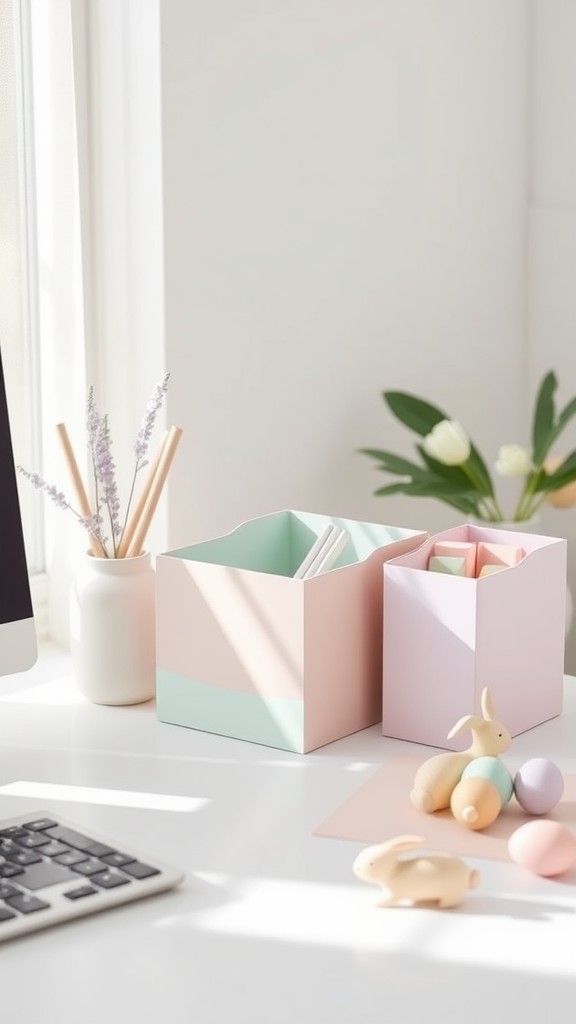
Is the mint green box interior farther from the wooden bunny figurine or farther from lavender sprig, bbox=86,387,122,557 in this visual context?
the wooden bunny figurine

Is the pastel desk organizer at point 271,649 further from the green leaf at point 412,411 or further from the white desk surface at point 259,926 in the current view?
the green leaf at point 412,411

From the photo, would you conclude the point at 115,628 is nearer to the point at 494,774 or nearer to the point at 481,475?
the point at 494,774

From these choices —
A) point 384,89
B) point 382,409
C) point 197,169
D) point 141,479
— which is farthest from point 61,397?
point 384,89

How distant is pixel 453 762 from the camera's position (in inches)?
44.0

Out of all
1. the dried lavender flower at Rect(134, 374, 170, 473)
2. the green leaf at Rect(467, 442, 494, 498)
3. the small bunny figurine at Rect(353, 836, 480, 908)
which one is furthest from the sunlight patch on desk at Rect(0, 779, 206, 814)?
the green leaf at Rect(467, 442, 494, 498)

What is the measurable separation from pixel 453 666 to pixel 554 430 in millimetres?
741

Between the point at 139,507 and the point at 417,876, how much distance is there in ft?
1.85

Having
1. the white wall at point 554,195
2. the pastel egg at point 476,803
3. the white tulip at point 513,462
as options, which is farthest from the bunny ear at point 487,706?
the white wall at point 554,195

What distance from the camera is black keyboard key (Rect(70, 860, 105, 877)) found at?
960 mm

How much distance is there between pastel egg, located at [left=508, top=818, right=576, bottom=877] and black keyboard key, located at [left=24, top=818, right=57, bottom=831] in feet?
1.09

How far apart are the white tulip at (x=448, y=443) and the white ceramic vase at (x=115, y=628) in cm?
51

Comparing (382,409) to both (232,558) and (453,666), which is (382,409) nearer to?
(232,558)

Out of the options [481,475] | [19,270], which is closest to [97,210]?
[19,270]

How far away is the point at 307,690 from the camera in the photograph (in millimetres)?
1263
